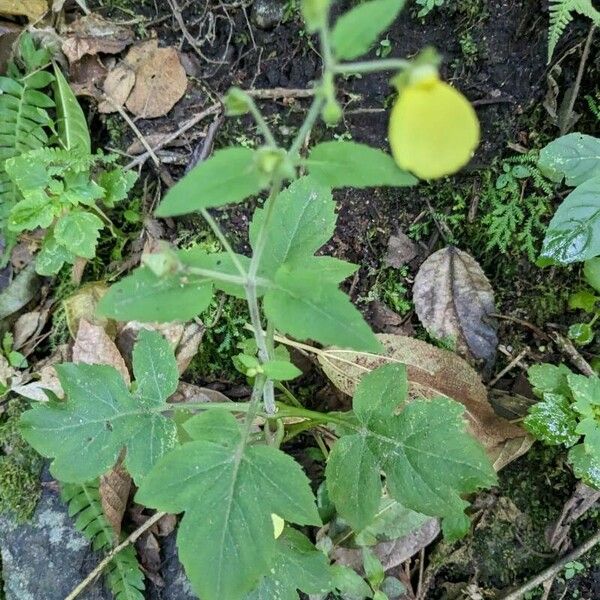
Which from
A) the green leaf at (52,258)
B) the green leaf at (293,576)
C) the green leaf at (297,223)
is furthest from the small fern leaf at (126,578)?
the green leaf at (297,223)

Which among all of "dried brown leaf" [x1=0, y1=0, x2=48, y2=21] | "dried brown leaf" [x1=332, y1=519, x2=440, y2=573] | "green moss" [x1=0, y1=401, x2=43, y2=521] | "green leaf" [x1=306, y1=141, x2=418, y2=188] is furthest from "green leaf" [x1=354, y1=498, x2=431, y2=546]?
"dried brown leaf" [x1=0, y1=0, x2=48, y2=21]

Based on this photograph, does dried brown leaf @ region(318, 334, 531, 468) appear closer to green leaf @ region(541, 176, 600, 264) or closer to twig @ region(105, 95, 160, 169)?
green leaf @ region(541, 176, 600, 264)

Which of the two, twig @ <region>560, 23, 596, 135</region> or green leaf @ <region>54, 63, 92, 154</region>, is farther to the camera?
green leaf @ <region>54, 63, 92, 154</region>

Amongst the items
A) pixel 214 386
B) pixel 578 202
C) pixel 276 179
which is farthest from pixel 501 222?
pixel 276 179

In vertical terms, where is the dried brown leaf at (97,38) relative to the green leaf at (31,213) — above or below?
above

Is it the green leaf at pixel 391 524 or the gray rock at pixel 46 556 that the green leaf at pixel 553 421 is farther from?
the gray rock at pixel 46 556

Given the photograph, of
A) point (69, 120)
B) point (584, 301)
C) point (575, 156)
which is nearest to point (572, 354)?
point (584, 301)
